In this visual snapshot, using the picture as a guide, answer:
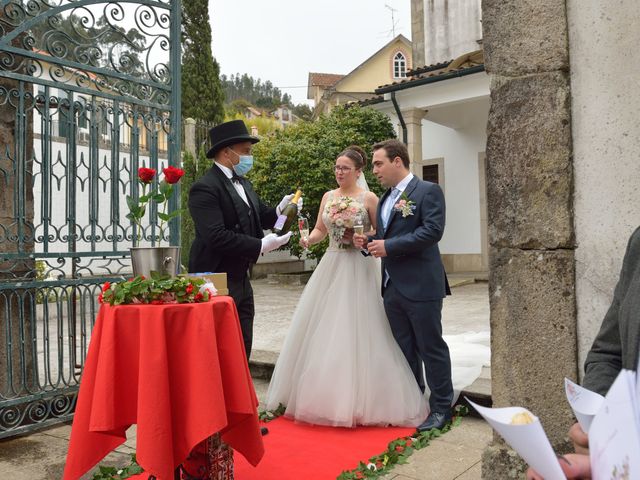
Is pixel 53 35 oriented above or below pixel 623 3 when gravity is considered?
above

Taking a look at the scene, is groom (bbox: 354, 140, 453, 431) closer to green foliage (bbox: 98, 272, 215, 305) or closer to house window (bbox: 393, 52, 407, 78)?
green foliage (bbox: 98, 272, 215, 305)

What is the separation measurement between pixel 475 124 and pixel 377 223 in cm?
1106

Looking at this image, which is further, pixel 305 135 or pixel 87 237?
pixel 305 135

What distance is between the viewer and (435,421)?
4.21m

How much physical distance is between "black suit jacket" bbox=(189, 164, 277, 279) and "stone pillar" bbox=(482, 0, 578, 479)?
1736 mm

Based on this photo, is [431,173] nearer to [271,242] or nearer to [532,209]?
[271,242]

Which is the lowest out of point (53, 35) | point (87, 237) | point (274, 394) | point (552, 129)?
point (274, 394)

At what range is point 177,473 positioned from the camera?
311cm

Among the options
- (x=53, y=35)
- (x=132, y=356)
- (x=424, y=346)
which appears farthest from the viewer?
(x=53, y=35)

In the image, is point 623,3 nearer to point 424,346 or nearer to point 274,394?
point 424,346

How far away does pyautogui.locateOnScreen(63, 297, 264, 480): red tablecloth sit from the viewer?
2.83 m

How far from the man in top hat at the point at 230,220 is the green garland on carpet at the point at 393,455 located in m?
1.15

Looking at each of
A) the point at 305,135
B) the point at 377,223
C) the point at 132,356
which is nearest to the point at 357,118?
the point at 305,135

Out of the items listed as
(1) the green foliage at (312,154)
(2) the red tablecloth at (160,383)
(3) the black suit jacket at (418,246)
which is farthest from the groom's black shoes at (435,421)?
(1) the green foliage at (312,154)
